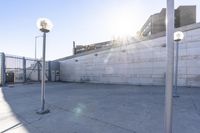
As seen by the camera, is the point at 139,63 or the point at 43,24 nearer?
the point at 43,24

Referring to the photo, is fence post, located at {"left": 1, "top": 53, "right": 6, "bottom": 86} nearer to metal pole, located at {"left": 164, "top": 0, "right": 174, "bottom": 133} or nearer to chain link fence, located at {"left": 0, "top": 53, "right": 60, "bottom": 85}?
chain link fence, located at {"left": 0, "top": 53, "right": 60, "bottom": 85}

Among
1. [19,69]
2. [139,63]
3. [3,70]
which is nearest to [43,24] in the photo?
[139,63]

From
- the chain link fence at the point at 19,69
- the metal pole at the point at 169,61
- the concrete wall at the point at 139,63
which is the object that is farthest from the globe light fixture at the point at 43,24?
the chain link fence at the point at 19,69

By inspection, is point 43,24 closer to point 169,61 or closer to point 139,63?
point 169,61

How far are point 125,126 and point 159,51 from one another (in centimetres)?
829

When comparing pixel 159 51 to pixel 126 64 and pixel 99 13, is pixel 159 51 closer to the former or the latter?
pixel 126 64

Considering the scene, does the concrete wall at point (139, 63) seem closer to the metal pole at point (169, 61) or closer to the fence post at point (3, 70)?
the fence post at point (3, 70)

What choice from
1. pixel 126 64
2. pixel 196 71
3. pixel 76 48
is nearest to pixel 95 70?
pixel 126 64

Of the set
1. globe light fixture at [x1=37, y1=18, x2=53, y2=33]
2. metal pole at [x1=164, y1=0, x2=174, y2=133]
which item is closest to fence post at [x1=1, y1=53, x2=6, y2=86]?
globe light fixture at [x1=37, y1=18, x2=53, y2=33]

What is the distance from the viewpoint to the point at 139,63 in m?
11.2

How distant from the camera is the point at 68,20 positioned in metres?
9.30

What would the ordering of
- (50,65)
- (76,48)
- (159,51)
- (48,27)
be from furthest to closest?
(76,48)
(50,65)
(159,51)
(48,27)

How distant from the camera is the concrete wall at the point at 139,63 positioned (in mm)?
8695

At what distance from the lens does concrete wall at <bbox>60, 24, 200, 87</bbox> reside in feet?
28.5
